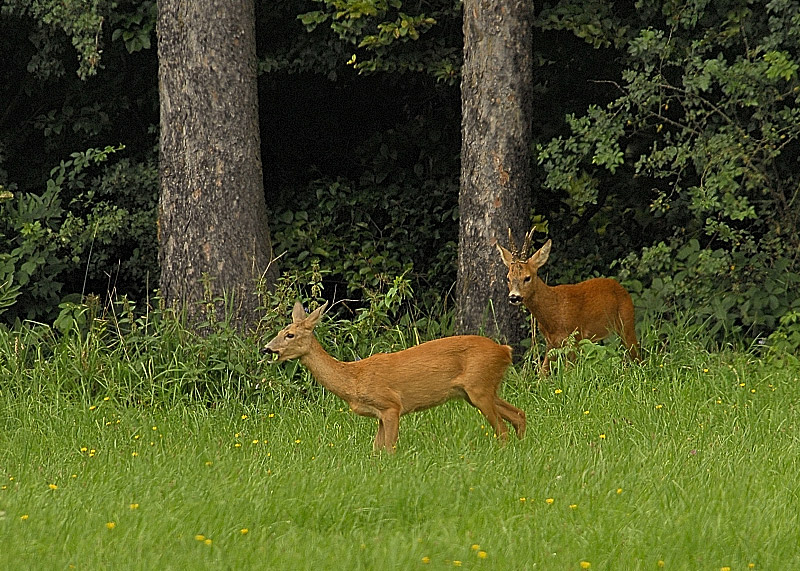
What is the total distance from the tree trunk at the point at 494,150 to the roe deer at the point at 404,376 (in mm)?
2548

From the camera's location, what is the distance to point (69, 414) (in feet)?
23.9

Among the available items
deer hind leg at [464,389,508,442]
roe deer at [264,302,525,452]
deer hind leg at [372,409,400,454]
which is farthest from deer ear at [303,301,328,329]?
deer hind leg at [464,389,508,442]

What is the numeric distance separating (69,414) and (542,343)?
3.64 meters

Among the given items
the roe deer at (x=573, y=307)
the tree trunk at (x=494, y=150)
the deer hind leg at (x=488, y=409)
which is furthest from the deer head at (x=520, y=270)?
the deer hind leg at (x=488, y=409)

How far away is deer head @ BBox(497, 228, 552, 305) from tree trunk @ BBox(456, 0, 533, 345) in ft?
0.94

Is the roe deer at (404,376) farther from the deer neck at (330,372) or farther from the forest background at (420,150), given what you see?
the forest background at (420,150)

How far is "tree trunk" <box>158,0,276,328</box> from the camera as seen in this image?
28.8ft

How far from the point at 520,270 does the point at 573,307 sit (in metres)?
0.61

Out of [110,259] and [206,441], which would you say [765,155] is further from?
[110,259]

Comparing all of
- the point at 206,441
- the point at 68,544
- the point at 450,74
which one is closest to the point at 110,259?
the point at 450,74

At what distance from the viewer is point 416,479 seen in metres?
5.41

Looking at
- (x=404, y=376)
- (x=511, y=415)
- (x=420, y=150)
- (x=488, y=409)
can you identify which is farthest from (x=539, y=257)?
(x=420, y=150)

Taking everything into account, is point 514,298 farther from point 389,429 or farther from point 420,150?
point 420,150

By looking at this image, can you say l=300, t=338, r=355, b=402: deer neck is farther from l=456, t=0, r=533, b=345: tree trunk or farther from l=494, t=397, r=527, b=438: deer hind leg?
l=456, t=0, r=533, b=345: tree trunk
